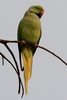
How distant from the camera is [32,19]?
2.44 meters

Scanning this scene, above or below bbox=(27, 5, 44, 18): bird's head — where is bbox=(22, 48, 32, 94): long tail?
below

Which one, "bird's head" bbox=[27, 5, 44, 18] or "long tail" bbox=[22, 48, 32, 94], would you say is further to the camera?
"bird's head" bbox=[27, 5, 44, 18]

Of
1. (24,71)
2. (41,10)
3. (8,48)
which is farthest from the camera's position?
(41,10)

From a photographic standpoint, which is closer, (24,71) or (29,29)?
(24,71)

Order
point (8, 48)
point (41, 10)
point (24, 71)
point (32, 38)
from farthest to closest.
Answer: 1. point (41, 10)
2. point (32, 38)
3. point (24, 71)
4. point (8, 48)

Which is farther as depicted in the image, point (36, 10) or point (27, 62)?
point (36, 10)

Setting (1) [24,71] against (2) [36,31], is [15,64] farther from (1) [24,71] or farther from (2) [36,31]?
(2) [36,31]

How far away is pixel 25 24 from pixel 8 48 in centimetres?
124

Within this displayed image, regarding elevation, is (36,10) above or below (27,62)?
above

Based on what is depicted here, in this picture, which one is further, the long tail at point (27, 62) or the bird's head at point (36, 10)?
the bird's head at point (36, 10)

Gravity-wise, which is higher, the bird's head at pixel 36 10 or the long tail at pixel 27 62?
the bird's head at pixel 36 10

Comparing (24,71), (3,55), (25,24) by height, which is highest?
(3,55)

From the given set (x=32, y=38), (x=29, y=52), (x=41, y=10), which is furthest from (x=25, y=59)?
(x=41, y=10)

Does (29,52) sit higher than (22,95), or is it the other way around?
(22,95)
